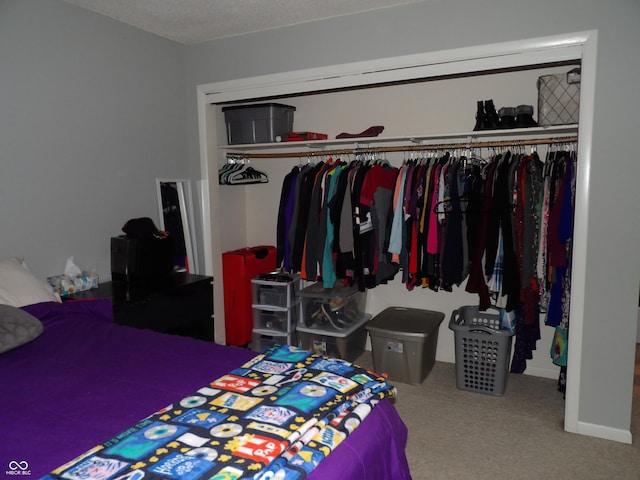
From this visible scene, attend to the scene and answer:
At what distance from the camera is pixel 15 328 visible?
79.5 inches

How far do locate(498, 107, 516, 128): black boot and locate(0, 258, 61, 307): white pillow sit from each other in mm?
2836

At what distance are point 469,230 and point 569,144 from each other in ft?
3.07

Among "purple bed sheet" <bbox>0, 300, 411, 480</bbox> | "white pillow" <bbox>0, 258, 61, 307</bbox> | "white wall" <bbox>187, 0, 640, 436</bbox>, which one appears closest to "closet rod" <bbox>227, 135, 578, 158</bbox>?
"white wall" <bbox>187, 0, 640, 436</bbox>

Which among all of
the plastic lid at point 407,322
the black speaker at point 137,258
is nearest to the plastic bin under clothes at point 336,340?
the plastic lid at point 407,322

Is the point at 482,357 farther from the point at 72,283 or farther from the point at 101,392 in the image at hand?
the point at 72,283

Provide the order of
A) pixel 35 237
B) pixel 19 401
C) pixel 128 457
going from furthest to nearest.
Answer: pixel 35 237 → pixel 19 401 → pixel 128 457

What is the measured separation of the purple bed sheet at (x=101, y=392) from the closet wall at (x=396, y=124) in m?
1.99

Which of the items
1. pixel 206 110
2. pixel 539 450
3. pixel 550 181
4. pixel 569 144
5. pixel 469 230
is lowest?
pixel 539 450

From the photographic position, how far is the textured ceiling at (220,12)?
292 cm

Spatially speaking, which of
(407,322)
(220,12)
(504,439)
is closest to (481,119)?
(407,322)

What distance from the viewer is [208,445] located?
122 cm

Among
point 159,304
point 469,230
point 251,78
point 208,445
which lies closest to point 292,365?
point 208,445

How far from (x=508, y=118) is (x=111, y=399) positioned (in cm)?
269

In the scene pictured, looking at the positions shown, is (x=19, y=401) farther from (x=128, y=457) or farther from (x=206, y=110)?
(x=206, y=110)
